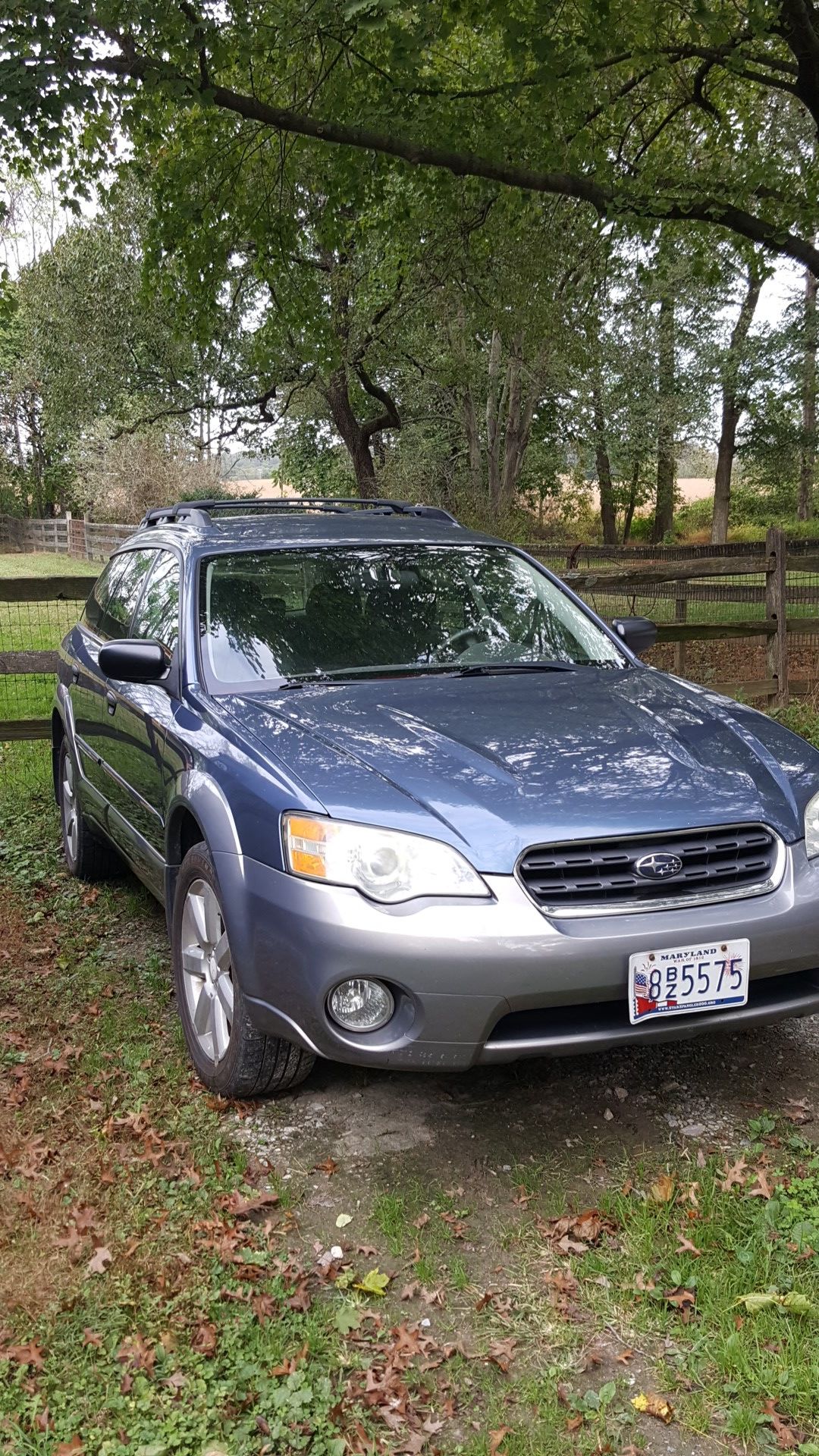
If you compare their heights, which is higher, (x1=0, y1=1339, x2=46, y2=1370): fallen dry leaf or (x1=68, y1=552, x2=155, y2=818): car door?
(x1=68, y1=552, x2=155, y2=818): car door

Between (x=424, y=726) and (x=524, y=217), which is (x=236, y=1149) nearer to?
(x=424, y=726)

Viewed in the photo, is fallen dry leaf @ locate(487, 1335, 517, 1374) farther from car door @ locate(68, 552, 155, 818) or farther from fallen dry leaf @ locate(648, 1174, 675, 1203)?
car door @ locate(68, 552, 155, 818)

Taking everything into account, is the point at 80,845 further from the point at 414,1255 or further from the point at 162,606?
the point at 414,1255

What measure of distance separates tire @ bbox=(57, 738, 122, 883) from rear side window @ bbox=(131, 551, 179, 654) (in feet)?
4.13

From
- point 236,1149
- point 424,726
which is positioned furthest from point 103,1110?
point 424,726

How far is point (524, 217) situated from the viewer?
11414 mm

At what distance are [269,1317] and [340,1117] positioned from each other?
89 cm

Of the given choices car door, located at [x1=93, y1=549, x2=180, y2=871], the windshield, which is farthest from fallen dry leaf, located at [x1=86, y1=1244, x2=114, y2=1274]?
the windshield

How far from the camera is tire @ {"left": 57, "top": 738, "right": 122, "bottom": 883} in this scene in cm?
580

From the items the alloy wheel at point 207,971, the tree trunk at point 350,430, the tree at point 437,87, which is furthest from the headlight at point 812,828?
the tree trunk at point 350,430

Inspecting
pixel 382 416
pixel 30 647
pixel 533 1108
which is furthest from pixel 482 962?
pixel 382 416

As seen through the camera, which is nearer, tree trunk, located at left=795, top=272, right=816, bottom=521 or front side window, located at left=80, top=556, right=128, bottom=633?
front side window, located at left=80, top=556, right=128, bottom=633

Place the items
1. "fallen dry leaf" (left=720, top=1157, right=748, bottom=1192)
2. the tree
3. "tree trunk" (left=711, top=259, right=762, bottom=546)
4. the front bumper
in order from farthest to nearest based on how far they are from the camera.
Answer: "tree trunk" (left=711, top=259, right=762, bottom=546), the tree, "fallen dry leaf" (left=720, top=1157, right=748, bottom=1192), the front bumper

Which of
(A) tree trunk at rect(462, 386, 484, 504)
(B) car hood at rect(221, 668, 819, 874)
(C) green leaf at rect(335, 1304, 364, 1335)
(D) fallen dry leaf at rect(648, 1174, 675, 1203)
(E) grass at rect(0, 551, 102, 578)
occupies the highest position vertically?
(A) tree trunk at rect(462, 386, 484, 504)
